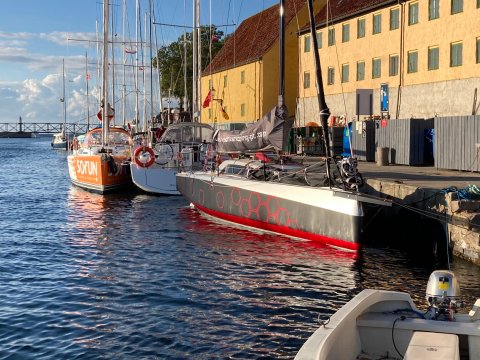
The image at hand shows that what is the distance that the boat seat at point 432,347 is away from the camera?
5785mm

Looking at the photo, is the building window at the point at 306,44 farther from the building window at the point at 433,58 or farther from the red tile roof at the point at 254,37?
the building window at the point at 433,58

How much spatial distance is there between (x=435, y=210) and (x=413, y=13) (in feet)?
70.7

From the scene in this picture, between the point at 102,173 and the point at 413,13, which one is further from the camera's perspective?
the point at 413,13

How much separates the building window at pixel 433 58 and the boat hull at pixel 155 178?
14.6 metres

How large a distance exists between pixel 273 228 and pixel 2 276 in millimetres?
6938

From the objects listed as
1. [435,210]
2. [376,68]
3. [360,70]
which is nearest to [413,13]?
[376,68]

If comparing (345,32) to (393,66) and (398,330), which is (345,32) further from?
(398,330)

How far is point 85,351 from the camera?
9.01 m

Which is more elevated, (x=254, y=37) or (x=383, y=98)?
(x=254, y=37)

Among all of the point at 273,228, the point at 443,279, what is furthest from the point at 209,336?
the point at 273,228

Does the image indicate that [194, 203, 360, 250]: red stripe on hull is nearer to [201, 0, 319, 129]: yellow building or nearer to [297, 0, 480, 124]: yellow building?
[297, 0, 480, 124]: yellow building

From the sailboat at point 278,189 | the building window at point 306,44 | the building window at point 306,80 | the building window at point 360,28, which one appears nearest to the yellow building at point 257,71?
the building window at point 306,44

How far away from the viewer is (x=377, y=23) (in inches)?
1487

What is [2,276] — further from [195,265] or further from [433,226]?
[433,226]
